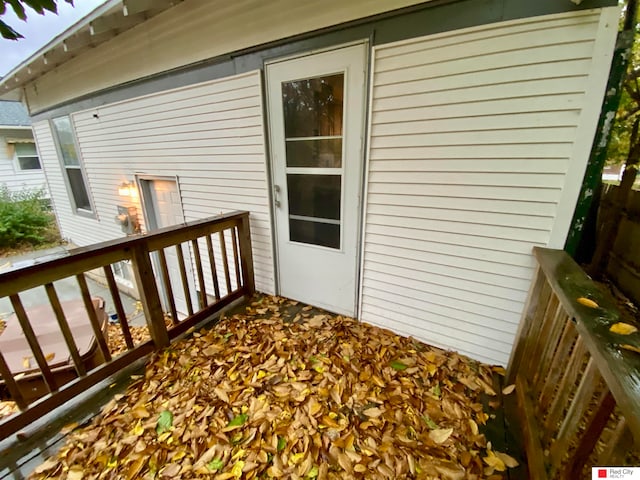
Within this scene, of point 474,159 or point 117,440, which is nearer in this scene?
point 117,440

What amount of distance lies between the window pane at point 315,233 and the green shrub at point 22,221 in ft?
26.0

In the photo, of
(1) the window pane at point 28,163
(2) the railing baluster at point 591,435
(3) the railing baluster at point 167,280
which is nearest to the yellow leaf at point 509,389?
(2) the railing baluster at point 591,435

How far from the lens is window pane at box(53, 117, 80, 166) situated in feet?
14.8

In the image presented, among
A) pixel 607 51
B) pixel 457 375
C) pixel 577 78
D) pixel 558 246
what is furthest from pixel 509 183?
pixel 457 375

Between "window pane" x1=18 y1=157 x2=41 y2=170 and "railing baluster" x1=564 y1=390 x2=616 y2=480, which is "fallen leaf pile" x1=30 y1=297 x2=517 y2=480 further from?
"window pane" x1=18 y1=157 x2=41 y2=170

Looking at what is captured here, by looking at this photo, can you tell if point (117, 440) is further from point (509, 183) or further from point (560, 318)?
point (509, 183)

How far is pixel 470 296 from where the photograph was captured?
1886 millimetres

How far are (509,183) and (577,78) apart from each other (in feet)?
1.96

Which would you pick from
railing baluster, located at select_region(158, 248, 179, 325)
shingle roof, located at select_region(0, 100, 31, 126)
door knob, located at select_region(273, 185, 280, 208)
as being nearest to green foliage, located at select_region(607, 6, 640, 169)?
door knob, located at select_region(273, 185, 280, 208)

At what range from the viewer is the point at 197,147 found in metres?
2.96

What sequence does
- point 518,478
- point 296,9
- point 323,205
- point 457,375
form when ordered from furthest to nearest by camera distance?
point 323,205 < point 296,9 < point 457,375 < point 518,478

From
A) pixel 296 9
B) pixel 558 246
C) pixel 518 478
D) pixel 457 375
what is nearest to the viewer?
pixel 518 478

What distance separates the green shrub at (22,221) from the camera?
6.36 m

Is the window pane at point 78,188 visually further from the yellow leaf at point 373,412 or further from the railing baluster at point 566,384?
the railing baluster at point 566,384
